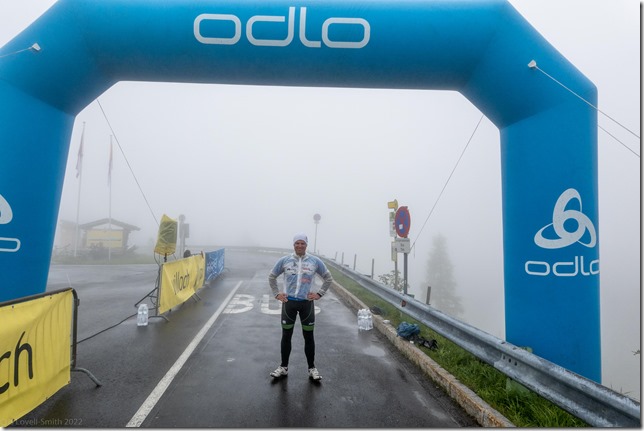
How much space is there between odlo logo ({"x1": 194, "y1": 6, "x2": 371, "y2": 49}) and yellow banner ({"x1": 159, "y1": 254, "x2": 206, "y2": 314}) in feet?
18.8

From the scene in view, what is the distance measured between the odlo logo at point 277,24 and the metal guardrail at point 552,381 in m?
4.22

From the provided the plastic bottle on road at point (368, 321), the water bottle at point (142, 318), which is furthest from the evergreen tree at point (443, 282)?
the water bottle at point (142, 318)

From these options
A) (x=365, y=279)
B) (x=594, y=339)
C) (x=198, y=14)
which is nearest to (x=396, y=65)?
(x=198, y=14)

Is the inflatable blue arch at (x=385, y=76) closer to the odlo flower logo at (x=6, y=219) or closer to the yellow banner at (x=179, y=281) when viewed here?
the odlo flower logo at (x=6, y=219)

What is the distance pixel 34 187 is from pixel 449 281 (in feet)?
235

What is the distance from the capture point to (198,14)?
4742 mm

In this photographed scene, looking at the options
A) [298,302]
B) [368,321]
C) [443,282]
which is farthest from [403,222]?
[443,282]

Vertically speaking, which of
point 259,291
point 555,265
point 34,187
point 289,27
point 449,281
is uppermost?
point 289,27

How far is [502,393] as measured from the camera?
410cm

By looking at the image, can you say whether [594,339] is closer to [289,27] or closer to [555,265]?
[555,265]

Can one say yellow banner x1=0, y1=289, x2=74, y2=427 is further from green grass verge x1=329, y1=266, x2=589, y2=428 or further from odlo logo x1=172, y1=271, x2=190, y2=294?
odlo logo x1=172, y1=271, x2=190, y2=294

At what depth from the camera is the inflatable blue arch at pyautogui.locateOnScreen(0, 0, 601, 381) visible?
4.42m

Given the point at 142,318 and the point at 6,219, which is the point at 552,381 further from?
the point at 142,318

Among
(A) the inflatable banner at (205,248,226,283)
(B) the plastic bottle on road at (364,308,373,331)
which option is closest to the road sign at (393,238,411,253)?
(B) the plastic bottle on road at (364,308,373,331)
